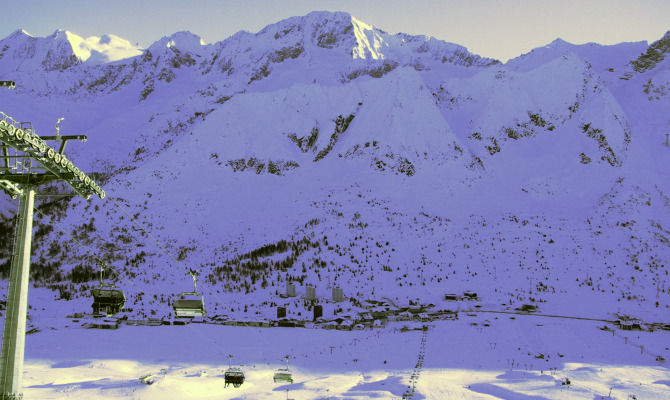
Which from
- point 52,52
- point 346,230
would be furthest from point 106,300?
point 52,52

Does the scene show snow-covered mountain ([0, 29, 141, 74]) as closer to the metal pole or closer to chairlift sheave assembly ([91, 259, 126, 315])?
chairlift sheave assembly ([91, 259, 126, 315])

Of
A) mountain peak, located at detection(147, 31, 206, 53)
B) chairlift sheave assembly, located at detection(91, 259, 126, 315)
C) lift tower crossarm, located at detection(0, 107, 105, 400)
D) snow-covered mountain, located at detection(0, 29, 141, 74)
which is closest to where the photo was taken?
lift tower crossarm, located at detection(0, 107, 105, 400)

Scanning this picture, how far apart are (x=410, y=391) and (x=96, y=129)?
80.8m

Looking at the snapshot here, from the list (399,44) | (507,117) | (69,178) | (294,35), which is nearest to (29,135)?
(69,178)

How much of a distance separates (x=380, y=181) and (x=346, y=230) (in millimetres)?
11236

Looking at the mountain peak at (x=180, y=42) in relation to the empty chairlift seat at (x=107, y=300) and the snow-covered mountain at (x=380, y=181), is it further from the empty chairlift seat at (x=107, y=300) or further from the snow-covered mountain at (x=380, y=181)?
the empty chairlift seat at (x=107, y=300)

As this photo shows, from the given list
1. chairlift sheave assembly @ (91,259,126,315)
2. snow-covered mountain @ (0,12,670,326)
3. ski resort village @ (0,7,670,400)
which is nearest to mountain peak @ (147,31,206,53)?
ski resort village @ (0,7,670,400)

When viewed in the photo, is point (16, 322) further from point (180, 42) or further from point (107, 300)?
point (180, 42)

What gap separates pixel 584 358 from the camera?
87.6 feet

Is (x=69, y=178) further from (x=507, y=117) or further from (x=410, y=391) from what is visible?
(x=507, y=117)

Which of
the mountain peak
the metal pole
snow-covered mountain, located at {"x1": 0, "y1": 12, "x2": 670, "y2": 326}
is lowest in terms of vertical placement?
the metal pole

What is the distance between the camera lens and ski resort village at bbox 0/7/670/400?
22.0 m

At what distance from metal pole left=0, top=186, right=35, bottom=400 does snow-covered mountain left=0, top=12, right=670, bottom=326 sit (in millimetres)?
22600

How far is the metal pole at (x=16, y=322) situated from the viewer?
12508 mm
